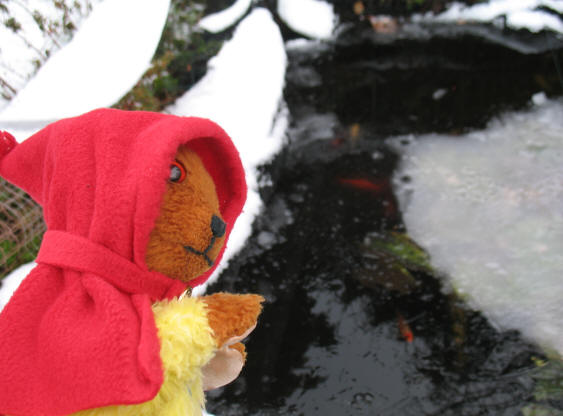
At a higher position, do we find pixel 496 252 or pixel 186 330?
pixel 186 330

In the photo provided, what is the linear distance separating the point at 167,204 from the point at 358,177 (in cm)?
256

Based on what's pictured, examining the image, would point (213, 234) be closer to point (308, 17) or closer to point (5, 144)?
point (5, 144)

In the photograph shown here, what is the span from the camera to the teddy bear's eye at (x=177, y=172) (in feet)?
3.05

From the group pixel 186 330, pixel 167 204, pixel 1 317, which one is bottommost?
pixel 186 330

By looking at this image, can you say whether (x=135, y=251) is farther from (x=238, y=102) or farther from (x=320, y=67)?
(x=320, y=67)

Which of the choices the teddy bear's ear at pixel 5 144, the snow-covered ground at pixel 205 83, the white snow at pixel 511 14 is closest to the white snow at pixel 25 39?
the snow-covered ground at pixel 205 83

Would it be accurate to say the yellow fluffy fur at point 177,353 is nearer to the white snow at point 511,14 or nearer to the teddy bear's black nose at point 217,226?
the teddy bear's black nose at point 217,226

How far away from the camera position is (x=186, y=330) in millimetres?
915

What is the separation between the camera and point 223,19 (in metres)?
4.56

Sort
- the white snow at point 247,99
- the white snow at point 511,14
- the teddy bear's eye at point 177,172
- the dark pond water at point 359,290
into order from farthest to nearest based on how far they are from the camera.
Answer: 1. the white snow at point 511,14
2. the white snow at point 247,99
3. the dark pond water at point 359,290
4. the teddy bear's eye at point 177,172

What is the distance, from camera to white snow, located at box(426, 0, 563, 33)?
4.76 meters

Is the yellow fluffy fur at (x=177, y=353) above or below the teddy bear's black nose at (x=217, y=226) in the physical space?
below

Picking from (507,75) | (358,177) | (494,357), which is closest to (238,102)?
(358,177)

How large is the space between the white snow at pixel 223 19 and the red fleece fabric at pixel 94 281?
3995mm
